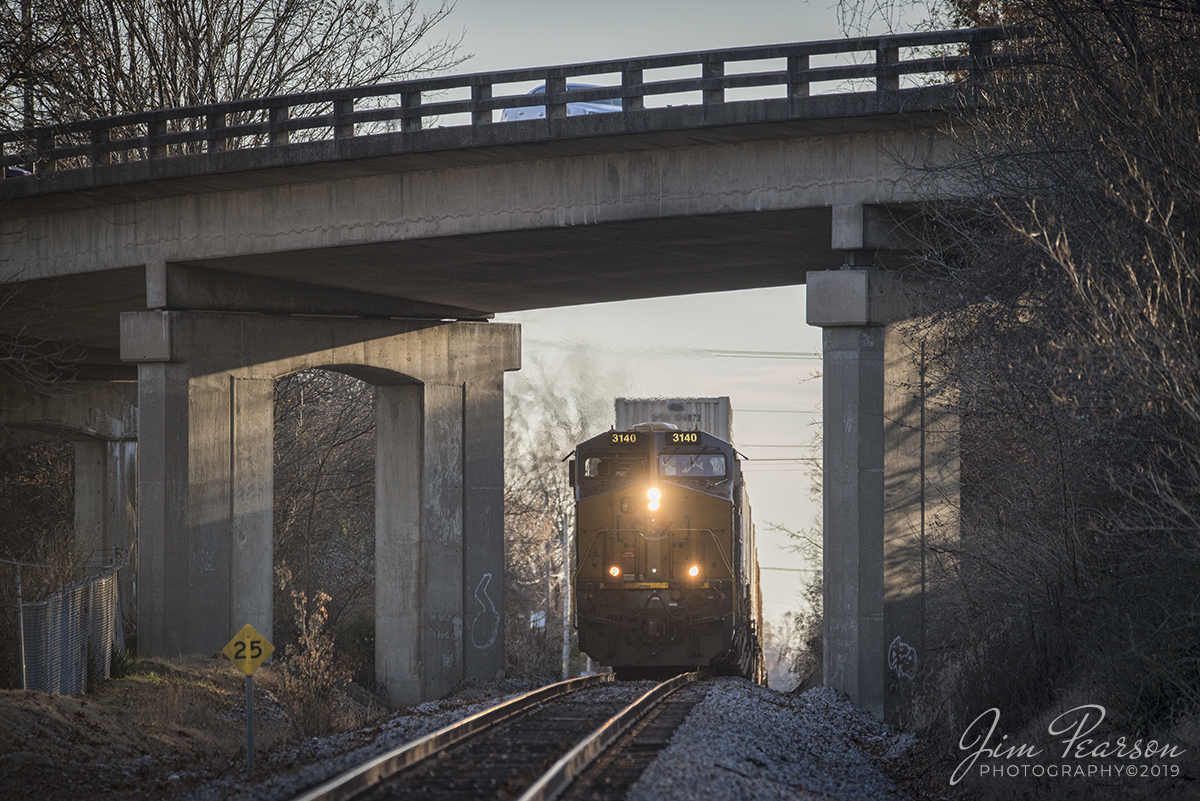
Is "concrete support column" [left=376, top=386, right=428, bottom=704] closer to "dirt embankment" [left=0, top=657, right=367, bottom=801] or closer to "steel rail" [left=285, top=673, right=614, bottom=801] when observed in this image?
"dirt embankment" [left=0, top=657, right=367, bottom=801]

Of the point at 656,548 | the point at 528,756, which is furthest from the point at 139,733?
the point at 656,548

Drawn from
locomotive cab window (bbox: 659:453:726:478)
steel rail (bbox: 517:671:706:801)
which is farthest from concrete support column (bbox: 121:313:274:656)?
steel rail (bbox: 517:671:706:801)

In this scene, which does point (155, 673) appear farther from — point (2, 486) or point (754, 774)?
point (2, 486)

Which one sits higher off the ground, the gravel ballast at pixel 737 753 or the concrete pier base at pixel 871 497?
the concrete pier base at pixel 871 497

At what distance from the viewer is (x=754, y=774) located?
34.8 feet

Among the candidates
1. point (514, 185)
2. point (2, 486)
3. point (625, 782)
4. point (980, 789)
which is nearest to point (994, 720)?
point (980, 789)

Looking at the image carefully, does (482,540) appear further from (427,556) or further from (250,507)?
(250,507)

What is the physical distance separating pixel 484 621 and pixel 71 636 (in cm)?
964

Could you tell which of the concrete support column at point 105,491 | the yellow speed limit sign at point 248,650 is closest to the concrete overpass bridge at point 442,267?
the concrete support column at point 105,491

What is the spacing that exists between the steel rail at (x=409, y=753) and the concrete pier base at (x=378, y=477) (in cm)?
790

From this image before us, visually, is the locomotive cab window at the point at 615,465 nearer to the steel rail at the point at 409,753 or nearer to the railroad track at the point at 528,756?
the steel rail at the point at 409,753

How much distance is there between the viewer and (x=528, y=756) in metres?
10.9

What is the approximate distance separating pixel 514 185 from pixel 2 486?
25601 millimetres

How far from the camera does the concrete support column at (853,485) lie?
1645 cm
